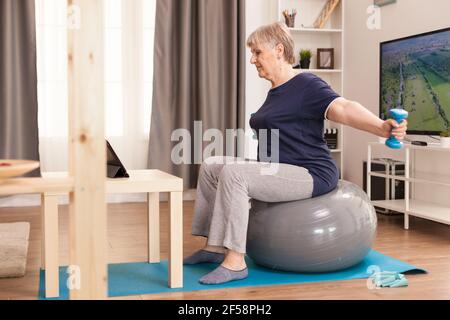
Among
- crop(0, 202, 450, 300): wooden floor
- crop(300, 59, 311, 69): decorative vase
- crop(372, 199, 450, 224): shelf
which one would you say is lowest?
crop(0, 202, 450, 300): wooden floor

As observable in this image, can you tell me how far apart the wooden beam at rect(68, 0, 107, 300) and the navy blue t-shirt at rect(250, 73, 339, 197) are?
1384mm

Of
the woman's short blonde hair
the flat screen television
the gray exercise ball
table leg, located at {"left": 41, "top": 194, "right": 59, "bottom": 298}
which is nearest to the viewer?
table leg, located at {"left": 41, "top": 194, "right": 59, "bottom": 298}

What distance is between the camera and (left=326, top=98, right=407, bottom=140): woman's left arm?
6.26ft

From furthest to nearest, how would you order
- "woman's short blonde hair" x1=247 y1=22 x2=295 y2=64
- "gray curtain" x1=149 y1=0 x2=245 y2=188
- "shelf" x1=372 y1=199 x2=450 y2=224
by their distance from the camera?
"gray curtain" x1=149 y1=0 x2=245 y2=188
"shelf" x1=372 y1=199 x2=450 y2=224
"woman's short blonde hair" x1=247 y1=22 x2=295 y2=64

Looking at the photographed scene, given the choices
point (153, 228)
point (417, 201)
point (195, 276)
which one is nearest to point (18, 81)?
point (153, 228)

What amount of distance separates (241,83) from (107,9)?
1188mm

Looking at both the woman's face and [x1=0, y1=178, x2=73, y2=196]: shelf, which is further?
the woman's face

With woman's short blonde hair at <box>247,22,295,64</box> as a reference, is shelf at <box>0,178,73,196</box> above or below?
below

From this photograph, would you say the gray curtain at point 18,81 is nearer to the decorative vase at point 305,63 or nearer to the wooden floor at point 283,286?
the wooden floor at point 283,286

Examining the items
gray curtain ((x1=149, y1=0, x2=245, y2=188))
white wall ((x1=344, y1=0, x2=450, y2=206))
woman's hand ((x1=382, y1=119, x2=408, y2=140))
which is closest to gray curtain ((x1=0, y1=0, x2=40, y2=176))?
gray curtain ((x1=149, y1=0, x2=245, y2=188))

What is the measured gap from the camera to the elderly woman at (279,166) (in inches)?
92.9

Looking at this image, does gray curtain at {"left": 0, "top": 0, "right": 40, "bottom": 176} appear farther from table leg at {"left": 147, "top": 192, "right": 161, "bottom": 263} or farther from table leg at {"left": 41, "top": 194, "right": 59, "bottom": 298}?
table leg at {"left": 41, "top": 194, "right": 59, "bottom": 298}

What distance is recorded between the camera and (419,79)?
382 centimetres

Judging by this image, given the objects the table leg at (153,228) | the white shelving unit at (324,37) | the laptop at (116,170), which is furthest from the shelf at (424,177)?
the laptop at (116,170)
